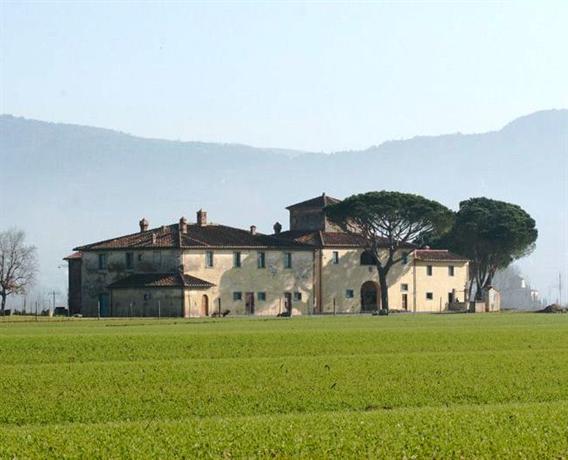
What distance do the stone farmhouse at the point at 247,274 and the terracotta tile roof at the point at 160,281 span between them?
81 mm

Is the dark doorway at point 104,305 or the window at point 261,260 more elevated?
the window at point 261,260

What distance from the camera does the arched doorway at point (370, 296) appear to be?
126 metres

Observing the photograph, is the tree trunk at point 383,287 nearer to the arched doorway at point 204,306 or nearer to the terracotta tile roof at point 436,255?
the terracotta tile roof at point 436,255

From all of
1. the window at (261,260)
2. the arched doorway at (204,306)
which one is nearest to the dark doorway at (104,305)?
the arched doorway at (204,306)

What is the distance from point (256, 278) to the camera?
392ft

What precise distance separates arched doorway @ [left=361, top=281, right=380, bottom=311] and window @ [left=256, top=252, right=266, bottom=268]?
11060 mm

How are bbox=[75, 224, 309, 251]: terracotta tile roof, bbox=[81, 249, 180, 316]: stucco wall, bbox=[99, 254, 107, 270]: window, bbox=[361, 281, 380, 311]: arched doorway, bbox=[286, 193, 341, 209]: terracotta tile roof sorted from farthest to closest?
bbox=[286, 193, 341, 209]: terracotta tile roof < bbox=[361, 281, 380, 311]: arched doorway < bbox=[99, 254, 107, 270]: window < bbox=[75, 224, 309, 251]: terracotta tile roof < bbox=[81, 249, 180, 316]: stucco wall

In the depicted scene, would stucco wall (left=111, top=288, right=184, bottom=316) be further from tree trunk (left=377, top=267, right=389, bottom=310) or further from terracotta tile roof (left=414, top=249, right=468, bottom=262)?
terracotta tile roof (left=414, top=249, right=468, bottom=262)

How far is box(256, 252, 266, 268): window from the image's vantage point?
120 m

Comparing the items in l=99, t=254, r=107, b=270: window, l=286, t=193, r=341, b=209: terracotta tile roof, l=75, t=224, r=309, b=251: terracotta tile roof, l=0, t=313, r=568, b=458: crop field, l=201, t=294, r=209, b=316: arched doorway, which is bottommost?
l=0, t=313, r=568, b=458: crop field

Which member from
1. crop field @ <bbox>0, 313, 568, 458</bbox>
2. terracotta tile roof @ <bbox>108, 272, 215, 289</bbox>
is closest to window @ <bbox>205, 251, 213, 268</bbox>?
terracotta tile roof @ <bbox>108, 272, 215, 289</bbox>

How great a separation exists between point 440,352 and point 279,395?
1631 centimetres

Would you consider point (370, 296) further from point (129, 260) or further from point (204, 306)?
point (129, 260)

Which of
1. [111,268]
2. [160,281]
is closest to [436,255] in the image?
[160,281]
